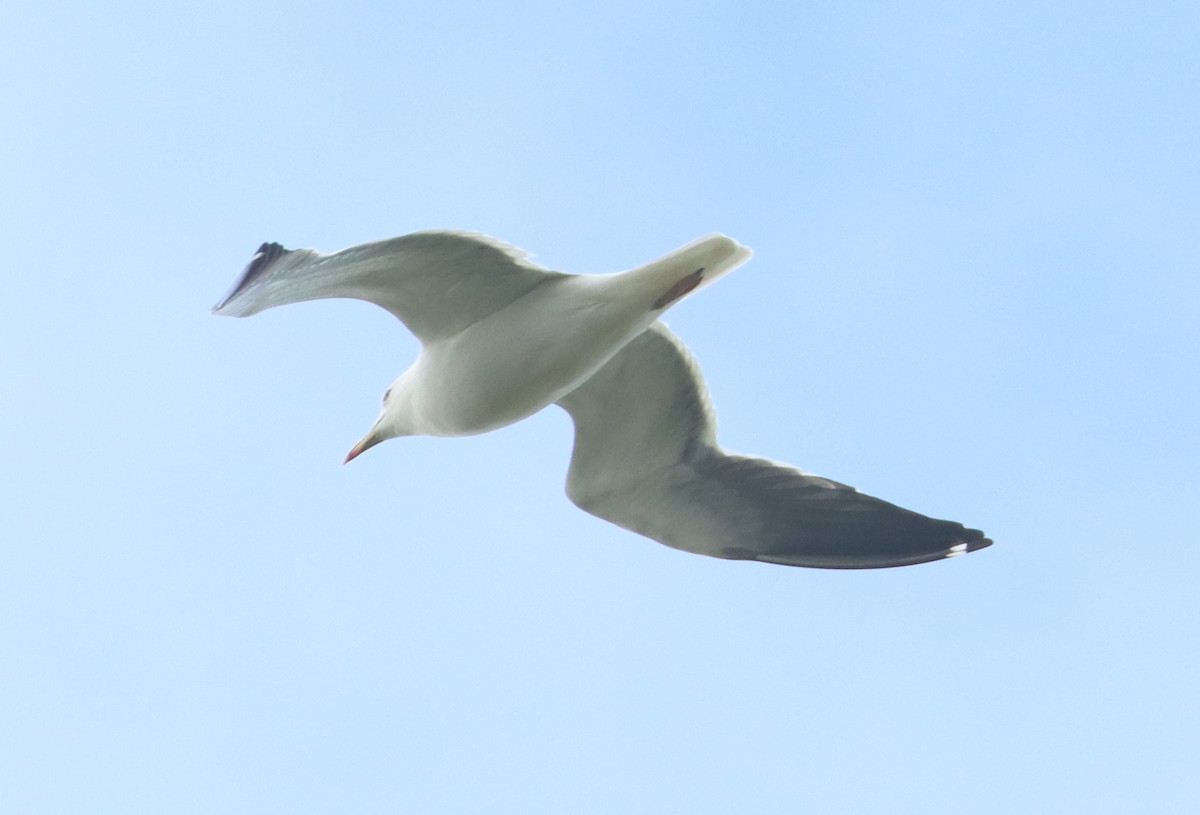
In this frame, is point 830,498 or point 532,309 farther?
point 830,498

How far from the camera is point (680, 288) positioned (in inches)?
317

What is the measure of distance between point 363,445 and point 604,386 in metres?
1.50

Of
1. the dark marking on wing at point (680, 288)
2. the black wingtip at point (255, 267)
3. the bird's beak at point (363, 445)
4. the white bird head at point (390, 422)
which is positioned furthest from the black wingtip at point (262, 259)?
the dark marking on wing at point (680, 288)

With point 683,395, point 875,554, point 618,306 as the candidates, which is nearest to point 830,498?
point 875,554

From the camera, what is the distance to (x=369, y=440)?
9.48 meters

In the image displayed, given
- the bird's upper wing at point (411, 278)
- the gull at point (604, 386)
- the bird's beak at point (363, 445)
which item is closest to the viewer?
the bird's upper wing at point (411, 278)

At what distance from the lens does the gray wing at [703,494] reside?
898 cm

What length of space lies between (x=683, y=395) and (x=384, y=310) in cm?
163

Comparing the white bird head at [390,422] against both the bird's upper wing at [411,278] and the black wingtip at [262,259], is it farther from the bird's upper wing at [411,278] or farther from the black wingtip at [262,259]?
the black wingtip at [262,259]

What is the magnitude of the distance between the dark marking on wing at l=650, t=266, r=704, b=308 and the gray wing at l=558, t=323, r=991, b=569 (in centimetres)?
82

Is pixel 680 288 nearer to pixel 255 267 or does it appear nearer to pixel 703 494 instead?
pixel 703 494

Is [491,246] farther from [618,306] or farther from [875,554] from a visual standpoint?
[875,554]

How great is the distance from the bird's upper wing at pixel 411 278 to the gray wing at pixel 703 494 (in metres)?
Result: 0.87

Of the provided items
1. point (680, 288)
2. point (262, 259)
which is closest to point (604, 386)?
point (680, 288)
